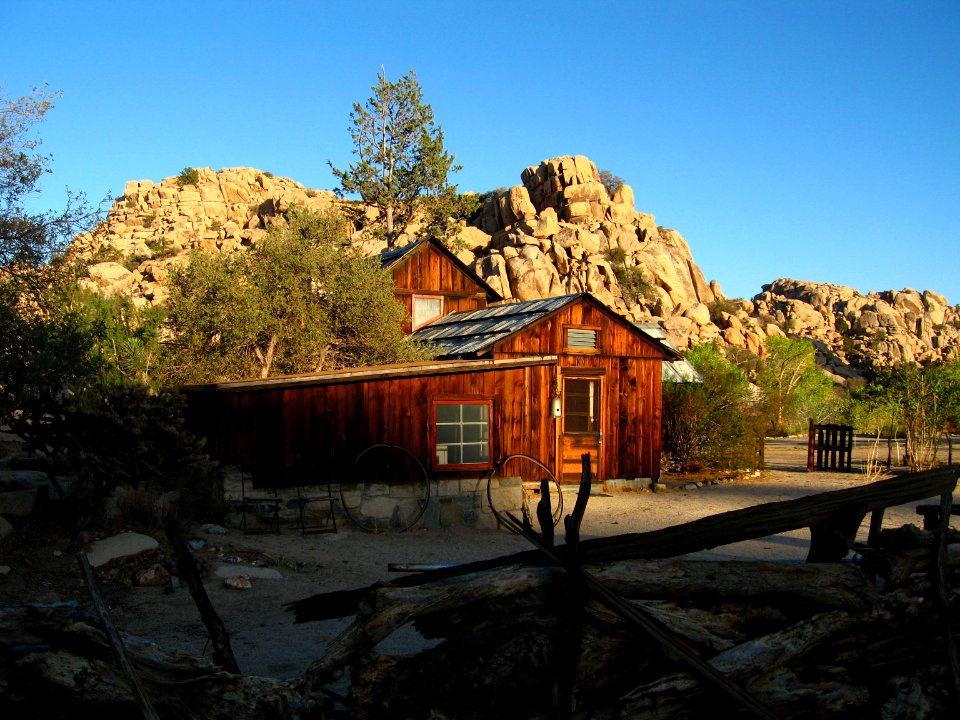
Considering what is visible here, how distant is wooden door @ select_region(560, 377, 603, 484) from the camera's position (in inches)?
711

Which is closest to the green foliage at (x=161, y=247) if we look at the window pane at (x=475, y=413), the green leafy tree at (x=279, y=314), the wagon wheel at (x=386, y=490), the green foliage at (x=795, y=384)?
the green foliage at (x=795, y=384)

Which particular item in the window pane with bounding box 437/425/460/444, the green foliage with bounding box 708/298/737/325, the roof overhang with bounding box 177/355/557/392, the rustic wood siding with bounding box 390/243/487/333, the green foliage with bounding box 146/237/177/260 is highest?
the green foliage with bounding box 146/237/177/260

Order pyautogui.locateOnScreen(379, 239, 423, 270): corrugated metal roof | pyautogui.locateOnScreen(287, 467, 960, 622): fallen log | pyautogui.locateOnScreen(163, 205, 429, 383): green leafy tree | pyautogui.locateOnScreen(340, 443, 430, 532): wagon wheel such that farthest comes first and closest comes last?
1. pyautogui.locateOnScreen(379, 239, 423, 270): corrugated metal roof
2. pyautogui.locateOnScreen(163, 205, 429, 383): green leafy tree
3. pyautogui.locateOnScreen(340, 443, 430, 532): wagon wheel
4. pyautogui.locateOnScreen(287, 467, 960, 622): fallen log

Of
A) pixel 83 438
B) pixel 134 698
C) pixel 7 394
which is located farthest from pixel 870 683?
pixel 7 394

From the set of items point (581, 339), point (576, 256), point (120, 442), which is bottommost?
point (120, 442)

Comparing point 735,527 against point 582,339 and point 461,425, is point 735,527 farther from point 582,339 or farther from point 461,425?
point 582,339

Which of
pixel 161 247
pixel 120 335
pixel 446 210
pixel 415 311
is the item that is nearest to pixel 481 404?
pixel 415 311

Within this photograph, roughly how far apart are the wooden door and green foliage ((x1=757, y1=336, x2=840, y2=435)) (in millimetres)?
22569

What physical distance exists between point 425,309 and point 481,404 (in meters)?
9.46

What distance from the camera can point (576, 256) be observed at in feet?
169

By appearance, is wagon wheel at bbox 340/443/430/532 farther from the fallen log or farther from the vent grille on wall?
the fallen log

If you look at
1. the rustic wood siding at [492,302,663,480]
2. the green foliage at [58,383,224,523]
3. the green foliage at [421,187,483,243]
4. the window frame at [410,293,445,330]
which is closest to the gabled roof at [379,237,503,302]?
the window frame at [410,293,445,330]

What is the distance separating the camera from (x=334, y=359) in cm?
1802

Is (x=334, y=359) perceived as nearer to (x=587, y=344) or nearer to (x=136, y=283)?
(x=587, y=344)
